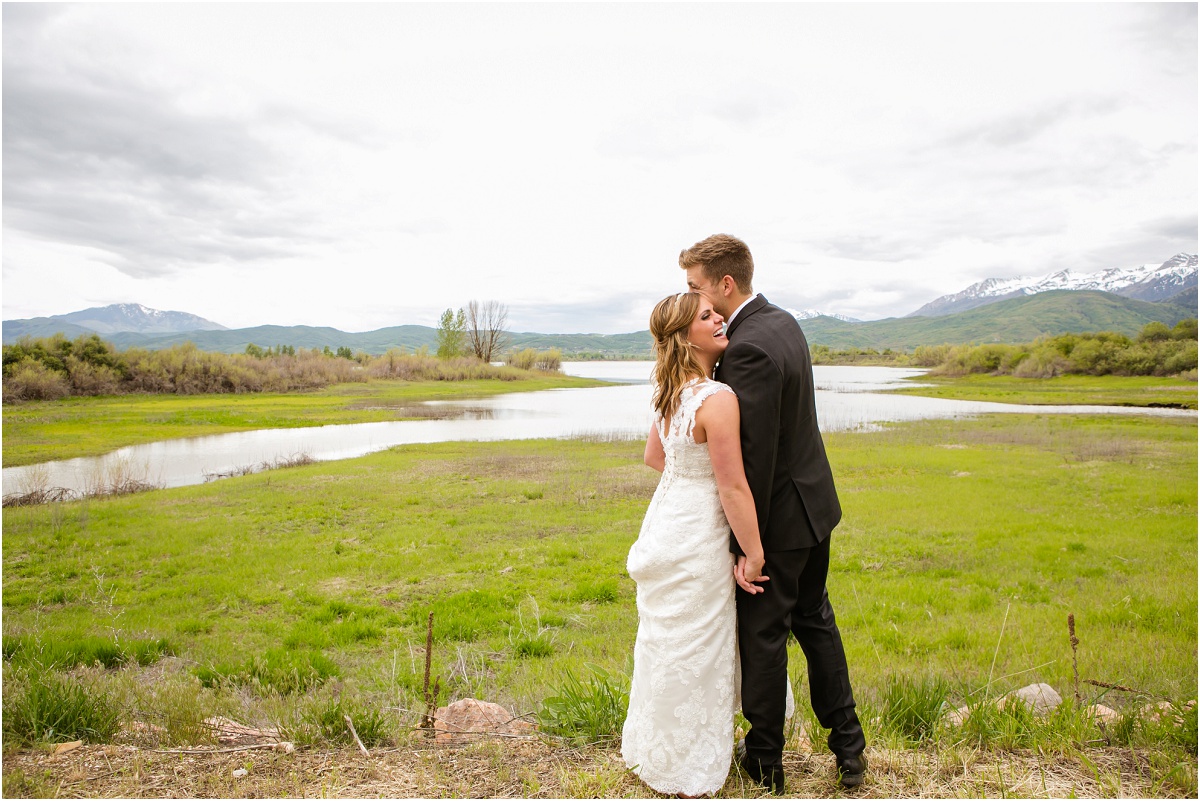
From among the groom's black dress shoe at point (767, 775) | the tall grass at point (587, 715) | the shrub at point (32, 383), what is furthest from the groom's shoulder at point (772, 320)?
the shrub at point (32, 383)

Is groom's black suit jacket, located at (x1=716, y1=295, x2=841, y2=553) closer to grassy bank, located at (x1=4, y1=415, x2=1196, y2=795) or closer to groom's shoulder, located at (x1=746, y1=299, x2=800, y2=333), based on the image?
groom's shoulder, located at (x1=746, y1=299, x2=800, y2=333)

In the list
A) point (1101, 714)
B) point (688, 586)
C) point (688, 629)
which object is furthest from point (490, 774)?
point (1101, 714)

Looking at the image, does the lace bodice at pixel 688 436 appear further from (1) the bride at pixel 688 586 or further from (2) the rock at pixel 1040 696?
(2) the rock at pixel 1040 696

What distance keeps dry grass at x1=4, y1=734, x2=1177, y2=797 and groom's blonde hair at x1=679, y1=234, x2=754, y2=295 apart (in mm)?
2809

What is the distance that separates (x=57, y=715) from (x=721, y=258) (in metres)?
5.19

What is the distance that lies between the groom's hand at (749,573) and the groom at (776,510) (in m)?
0.03

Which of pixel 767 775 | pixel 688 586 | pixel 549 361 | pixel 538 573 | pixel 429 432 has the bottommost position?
pixel 538 573

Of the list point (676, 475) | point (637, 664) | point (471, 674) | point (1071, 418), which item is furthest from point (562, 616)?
point (1071, 418)

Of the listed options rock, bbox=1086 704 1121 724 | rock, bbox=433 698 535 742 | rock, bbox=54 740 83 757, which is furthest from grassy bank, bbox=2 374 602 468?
rock, bbox=1086 704 1121 724

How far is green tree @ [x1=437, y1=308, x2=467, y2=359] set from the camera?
98375 mm

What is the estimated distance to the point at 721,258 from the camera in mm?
3490

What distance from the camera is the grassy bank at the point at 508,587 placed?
5867 millimetres

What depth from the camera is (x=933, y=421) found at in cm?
3656

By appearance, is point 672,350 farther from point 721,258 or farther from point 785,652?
point 785,652
